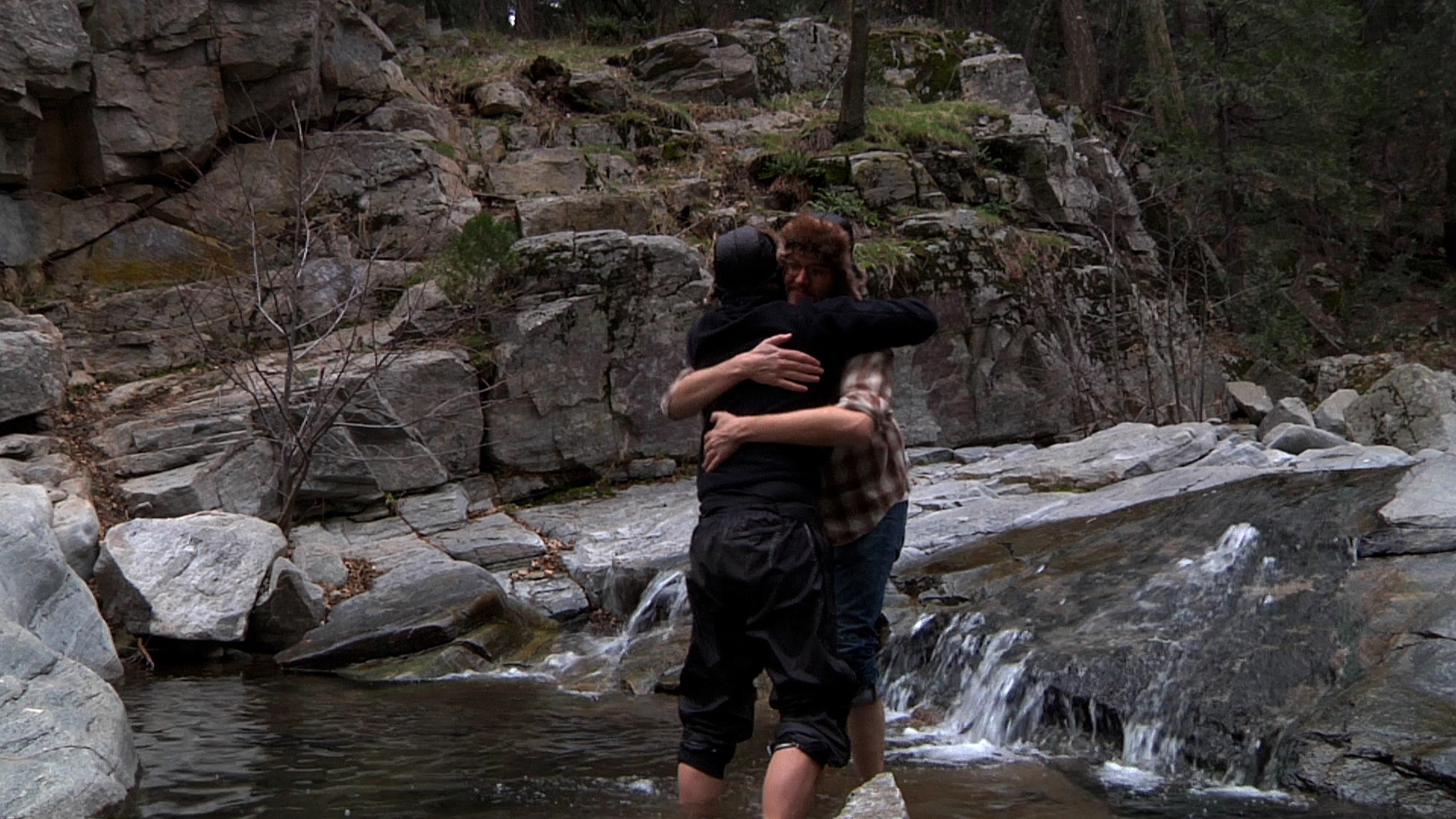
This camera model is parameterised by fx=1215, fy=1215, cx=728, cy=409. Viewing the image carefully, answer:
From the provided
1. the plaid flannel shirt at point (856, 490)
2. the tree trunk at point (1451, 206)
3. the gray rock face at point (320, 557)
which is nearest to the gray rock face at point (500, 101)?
the gray rock face at point (320, 557)

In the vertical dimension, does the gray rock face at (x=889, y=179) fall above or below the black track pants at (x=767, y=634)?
above

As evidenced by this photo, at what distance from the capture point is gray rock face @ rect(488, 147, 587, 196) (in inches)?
550

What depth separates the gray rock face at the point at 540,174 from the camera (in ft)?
45.9

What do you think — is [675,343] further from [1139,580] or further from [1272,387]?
[1272,387]

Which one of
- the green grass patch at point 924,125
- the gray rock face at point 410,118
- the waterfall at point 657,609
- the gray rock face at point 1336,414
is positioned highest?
the gray rock face at point 410,118

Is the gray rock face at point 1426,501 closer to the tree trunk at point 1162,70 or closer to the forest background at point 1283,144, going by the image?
the forest background at point 1283,144

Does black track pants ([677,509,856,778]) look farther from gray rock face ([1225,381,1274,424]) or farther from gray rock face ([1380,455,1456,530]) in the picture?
gray rock face ([1225,381,1274,424])

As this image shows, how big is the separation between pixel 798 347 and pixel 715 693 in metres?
0.94

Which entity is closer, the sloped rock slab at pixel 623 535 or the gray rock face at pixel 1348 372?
the sloped rock slab at pixel 623 535

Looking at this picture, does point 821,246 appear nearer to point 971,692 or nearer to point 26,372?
point 971,692

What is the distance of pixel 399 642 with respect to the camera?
7469mm

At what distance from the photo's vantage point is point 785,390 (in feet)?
10.5

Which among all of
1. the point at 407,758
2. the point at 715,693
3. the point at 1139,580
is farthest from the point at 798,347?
the point at 1139,580

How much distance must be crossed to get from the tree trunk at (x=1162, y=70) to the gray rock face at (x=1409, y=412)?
274 inches
